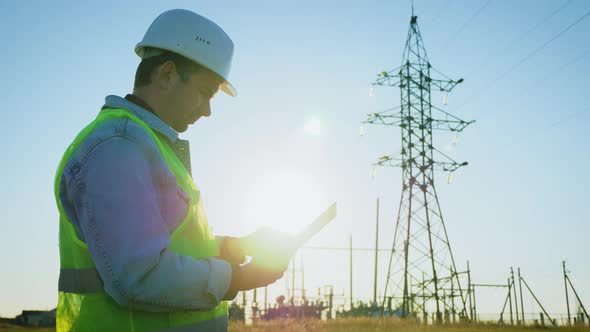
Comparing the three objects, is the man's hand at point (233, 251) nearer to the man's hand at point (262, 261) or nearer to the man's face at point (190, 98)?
the man's hand at point (262, 261)

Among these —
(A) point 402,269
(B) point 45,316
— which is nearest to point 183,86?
(A) point 402,269

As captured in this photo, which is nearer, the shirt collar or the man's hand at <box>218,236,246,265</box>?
the shirt collar

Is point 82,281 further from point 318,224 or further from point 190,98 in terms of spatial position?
point 318,224

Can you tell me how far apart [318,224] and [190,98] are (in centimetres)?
71

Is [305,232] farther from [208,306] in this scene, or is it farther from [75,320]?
[75,320]

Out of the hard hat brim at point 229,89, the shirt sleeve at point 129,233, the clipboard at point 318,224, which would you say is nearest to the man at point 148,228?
the shirt sleeve at point 129,233

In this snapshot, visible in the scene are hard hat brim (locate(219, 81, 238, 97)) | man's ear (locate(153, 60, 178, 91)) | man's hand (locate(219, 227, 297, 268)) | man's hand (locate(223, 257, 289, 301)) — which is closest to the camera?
man's hand (locate(223, 257, 289, 301))

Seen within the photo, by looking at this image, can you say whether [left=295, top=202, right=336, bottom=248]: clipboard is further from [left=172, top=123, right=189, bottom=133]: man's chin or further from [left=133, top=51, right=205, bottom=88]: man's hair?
[left=133, top=51, right=205, bottom=88]: man's hair

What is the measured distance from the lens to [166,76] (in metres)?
2.06

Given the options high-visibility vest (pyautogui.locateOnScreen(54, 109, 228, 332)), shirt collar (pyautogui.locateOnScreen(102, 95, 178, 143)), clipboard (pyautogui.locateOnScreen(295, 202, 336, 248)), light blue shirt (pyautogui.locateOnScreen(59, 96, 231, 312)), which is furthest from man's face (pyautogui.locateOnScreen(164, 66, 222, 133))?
clipboard (pyautogui.locateOnScreen(295, 202, 336, 248))

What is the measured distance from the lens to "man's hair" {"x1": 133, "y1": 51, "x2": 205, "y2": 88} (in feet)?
6.76

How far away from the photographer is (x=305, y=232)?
2.12 metres

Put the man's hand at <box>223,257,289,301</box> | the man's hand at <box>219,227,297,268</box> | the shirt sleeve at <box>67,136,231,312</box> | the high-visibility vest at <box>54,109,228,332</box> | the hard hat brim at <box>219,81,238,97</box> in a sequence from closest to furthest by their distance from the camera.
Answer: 1. the shirt sleeve at <box>67,136,231,312</box>
2. the high-visibility vest at <box>54,109,228,332</box>
3. the man's hand at <box>223,257,289,301</box>
4. the man's hand at <box>219,227,297,268</box>
5. the hard hat brim at <box>219,81,238,97</box>

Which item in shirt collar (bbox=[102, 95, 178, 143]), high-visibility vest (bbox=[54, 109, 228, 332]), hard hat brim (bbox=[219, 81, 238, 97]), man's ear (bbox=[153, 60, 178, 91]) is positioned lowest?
high-visibility vest (bbox=[54, 109, 228, 332])
